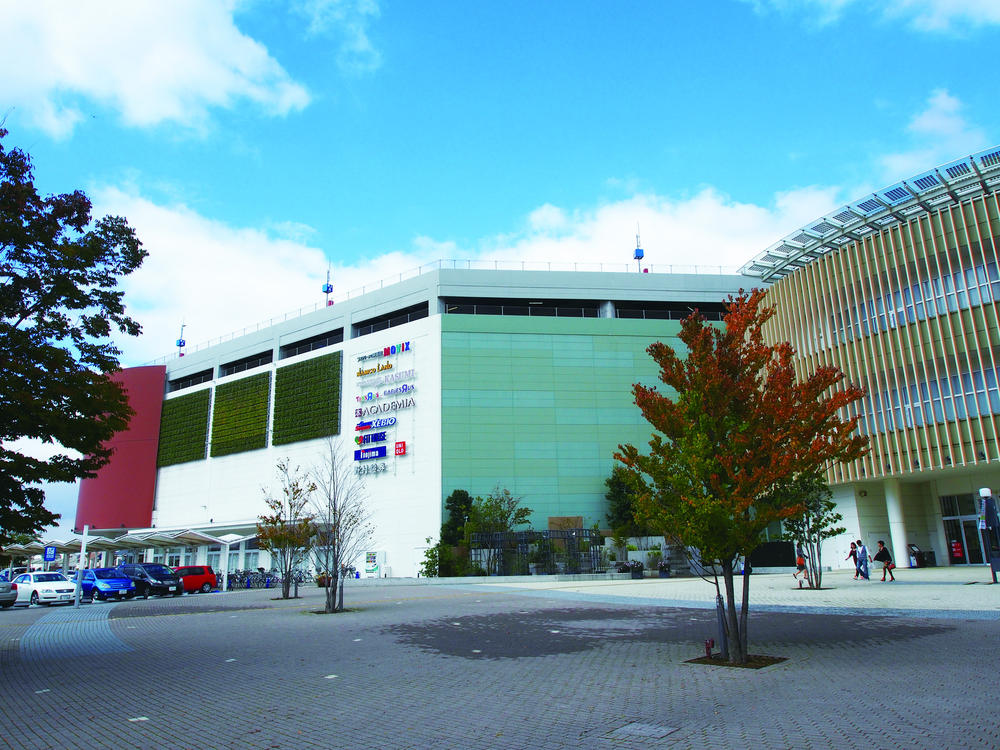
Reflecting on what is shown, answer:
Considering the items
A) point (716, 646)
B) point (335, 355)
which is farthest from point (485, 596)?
point (335, 355)

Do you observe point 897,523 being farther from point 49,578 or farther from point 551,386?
point 49,578

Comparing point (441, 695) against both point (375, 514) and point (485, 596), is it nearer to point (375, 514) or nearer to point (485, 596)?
point (485, 596)

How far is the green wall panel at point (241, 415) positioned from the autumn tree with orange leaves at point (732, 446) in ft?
173

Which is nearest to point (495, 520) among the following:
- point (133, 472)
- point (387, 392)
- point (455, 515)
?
point (455, 515)

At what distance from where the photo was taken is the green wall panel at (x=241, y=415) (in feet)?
194

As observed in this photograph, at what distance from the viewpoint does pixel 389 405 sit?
50.8 metres

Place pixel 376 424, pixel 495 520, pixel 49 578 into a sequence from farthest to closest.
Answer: pixel 376 424 → pixel 495 520 → pixel 49 578

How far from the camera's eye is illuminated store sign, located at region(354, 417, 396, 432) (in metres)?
50.4

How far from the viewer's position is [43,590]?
3125cm

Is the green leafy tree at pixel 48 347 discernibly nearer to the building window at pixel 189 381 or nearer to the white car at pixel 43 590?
the white car at pixel 43 590

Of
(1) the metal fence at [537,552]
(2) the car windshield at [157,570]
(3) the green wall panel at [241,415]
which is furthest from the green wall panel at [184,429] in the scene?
(1) the metal fence at [537,552]

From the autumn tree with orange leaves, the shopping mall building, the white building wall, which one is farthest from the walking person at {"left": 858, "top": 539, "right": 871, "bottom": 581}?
the white building wall

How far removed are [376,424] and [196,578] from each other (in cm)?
1705

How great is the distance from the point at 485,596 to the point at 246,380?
137ft
